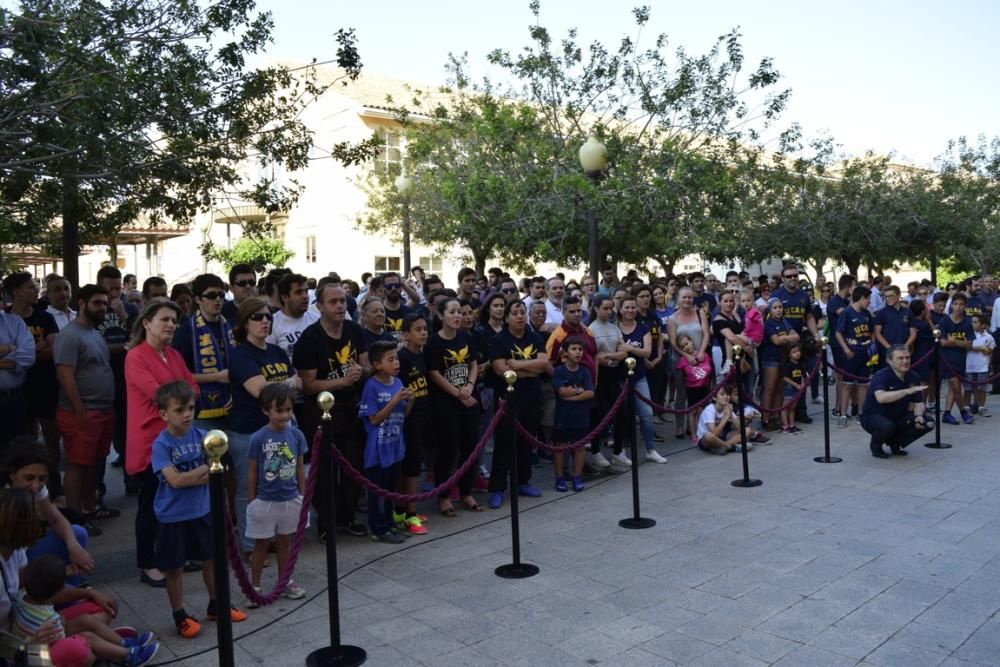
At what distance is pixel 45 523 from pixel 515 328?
14.6ft

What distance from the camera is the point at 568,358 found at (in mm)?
Result: 8047

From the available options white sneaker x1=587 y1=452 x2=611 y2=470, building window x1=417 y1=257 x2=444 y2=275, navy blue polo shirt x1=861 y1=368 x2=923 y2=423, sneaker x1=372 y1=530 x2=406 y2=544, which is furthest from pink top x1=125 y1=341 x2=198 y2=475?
building window x1=417 y1=257 x2=444 y2=275

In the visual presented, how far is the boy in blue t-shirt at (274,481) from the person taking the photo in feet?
17.0

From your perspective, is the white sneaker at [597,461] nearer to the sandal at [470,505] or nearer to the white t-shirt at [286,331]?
the sandal at [470,505]

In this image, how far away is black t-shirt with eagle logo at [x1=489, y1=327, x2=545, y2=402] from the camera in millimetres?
7710

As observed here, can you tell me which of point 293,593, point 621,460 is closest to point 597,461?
point 621,460

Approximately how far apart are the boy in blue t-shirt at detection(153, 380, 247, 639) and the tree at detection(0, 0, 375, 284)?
10.3ft

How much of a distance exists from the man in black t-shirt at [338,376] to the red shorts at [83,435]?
168cm

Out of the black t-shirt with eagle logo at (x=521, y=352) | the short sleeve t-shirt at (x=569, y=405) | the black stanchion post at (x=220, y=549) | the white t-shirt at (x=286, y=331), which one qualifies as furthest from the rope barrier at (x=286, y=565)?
the short sleeve t-shirt at (x=569, y=405)

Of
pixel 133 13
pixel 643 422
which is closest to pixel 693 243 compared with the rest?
pixel 643 422

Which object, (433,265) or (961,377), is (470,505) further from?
(433,265)

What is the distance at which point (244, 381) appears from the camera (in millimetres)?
5648

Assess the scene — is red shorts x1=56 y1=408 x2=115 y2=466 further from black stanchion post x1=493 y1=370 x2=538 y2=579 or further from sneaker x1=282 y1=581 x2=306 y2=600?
black stanchion post x1=493 y1=370 x2=538 y2=579

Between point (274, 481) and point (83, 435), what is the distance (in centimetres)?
224
